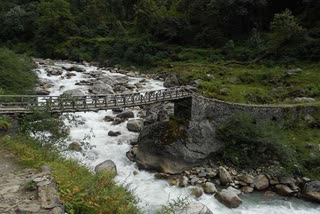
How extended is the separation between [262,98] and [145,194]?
16.4 meters

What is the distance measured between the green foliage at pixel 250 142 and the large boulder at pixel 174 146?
92cm

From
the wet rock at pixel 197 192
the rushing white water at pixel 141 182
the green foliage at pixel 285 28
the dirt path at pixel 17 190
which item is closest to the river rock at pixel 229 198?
the rushing white water at pixel 141 182

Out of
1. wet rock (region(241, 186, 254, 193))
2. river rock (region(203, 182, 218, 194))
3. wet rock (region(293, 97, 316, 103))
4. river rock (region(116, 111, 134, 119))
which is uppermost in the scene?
wet rock (region(293, 97, 316, 103))

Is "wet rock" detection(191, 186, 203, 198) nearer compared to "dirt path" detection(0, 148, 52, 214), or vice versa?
"dirt path" detection(0, 148, 52, 214)

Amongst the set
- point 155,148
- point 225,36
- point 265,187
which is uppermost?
point 225,36

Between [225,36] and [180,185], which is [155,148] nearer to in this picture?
[180,185]

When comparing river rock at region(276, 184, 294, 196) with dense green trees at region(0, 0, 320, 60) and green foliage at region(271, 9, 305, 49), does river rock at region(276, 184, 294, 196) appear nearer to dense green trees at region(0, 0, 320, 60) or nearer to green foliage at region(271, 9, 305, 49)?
dense green trees at region(0, 0, 320, 60)

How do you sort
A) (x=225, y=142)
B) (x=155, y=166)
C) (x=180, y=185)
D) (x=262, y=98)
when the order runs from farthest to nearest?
(x=262, y=98)
(x=225, y=142)
(x=155, y=166)
(x=180, y=185)

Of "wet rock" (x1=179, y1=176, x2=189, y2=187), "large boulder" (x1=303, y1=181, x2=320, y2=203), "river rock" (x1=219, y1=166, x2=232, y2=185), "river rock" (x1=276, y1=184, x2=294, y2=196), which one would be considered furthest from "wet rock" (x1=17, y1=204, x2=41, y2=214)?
"large boulder" (x1=303, y1=181, x2=320, y2=203)

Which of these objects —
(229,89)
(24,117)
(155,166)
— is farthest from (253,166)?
(24,117)

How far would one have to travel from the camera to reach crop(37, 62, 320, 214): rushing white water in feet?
62.8

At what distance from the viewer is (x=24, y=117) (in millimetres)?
18266

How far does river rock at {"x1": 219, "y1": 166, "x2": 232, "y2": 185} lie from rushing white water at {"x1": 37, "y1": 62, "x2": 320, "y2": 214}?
4.84 feet

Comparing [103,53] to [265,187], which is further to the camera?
[103,53]
